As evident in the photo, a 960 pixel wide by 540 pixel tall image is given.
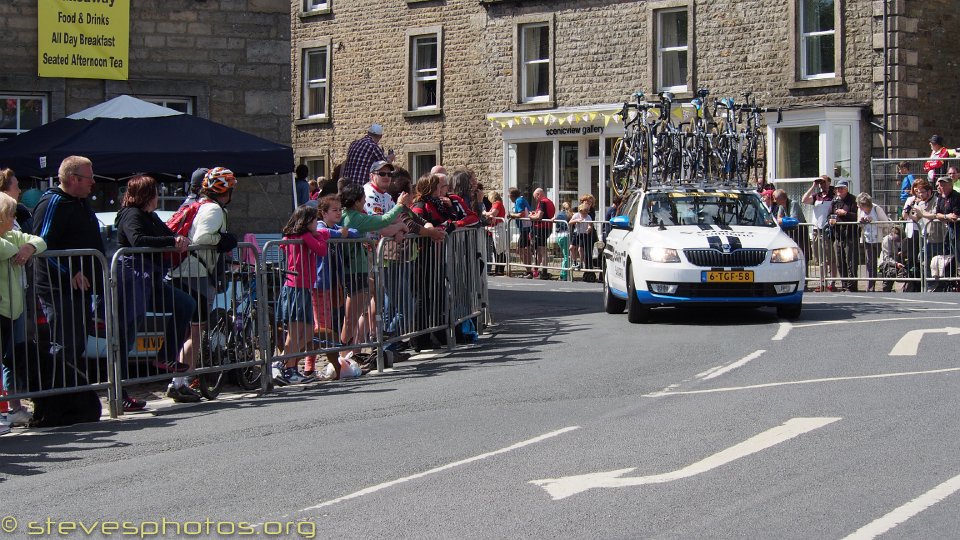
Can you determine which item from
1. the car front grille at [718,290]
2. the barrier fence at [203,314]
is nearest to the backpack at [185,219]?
the barrier fence at [203,314]

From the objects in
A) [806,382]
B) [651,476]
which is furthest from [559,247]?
[651,476]

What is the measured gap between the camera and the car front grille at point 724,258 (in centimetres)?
1658

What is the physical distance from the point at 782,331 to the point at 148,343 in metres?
7.82

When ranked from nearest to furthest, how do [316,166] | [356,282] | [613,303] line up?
1. [356,282]
2. [613,303]
3. [316,166]

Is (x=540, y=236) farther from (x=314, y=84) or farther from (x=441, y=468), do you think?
(x=441, y=468)

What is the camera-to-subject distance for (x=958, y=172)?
24.5m

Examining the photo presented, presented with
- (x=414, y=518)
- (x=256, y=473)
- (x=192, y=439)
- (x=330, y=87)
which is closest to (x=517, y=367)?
(x=192, y=439)

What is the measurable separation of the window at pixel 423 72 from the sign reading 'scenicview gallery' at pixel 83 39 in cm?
1897

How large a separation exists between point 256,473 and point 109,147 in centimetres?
925

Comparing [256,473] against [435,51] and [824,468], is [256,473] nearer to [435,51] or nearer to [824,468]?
[824,468]

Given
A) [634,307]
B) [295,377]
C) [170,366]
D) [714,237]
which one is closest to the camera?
[170,366]

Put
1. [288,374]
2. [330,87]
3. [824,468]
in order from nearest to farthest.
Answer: [824,468] < [288,374] < [330,87]

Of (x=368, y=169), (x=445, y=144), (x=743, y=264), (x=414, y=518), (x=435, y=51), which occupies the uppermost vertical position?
(x=435, y=51)

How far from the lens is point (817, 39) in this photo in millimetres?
31438
